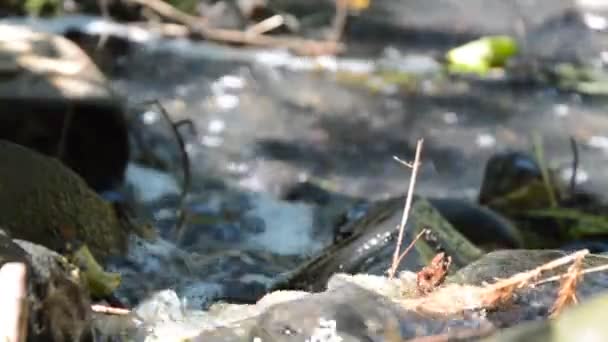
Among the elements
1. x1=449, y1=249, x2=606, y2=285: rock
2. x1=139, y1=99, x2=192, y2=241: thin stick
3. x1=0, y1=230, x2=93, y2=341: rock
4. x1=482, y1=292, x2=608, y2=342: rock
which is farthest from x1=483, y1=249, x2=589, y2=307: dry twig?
x1=139, y1=99, x2=192, y2=241: thin stick

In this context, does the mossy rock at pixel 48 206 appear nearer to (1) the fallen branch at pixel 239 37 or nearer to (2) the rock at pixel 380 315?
(2) the rock at pixel 380 315

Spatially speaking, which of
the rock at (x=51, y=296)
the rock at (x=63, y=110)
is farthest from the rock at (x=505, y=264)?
the rock at (x=63, y=110)

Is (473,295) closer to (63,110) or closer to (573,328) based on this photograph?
(573,328)

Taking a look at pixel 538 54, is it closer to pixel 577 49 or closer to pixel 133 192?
pixel 577 49

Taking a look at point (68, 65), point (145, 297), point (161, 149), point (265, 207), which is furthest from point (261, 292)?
point (161, 149)

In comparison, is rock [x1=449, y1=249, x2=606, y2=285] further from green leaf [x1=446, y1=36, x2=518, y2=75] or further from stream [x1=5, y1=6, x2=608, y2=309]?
green leaf [x1=446, y1=36, x2=518, y2=75]

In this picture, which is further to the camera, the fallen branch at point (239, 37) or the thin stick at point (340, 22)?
the thin stick at point (340, 22)

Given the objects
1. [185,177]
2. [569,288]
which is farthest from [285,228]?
[569,288]
